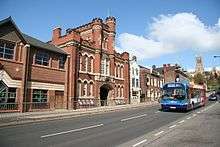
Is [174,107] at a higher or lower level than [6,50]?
lower

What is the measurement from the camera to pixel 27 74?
27.5 meters

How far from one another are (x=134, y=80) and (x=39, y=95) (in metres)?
29.3

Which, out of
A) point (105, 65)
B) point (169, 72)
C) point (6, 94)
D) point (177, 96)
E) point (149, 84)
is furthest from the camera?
point (169, 72)

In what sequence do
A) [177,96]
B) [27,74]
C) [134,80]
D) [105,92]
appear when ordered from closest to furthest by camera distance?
1. [177,96]
2. [27,74]
3. [105,92]
4. [134,80]

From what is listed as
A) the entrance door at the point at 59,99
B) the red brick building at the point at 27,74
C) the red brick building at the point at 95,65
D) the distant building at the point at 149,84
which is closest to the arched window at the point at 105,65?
the red brick building at the point at 95,65

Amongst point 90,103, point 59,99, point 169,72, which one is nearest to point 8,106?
point 59,99

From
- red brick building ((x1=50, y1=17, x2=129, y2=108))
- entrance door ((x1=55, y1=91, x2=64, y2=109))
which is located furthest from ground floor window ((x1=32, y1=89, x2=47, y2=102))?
red brick building ((x1=50, y1=17, x2=129, y2=108))

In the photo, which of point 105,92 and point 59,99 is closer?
point 59,99

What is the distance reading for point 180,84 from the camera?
2672 cm

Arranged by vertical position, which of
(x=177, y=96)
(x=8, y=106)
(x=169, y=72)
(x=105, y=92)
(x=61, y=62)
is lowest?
(x=8, y=106)

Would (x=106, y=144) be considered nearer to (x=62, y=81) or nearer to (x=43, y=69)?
(x=43, y=69)

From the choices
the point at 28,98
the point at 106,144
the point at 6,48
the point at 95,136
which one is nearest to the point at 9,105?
the point at 28,98

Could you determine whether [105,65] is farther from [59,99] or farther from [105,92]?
[59,99]

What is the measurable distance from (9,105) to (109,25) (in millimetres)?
24101
